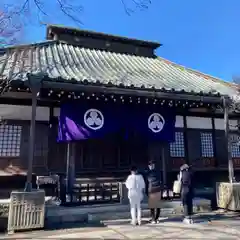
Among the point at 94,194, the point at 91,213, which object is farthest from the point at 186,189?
the point at 94,194

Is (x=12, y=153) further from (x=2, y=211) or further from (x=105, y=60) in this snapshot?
(x=105, y=60)

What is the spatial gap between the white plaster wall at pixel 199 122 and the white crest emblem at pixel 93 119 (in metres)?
5.33

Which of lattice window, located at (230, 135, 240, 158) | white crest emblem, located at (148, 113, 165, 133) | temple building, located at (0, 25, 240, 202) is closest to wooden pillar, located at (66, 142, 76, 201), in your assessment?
temple building, located at (0, 25, 240, 202)

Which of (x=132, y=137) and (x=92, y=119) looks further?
(x=132, y=137)

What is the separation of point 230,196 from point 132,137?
4761mm

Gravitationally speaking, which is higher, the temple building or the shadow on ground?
the temple building

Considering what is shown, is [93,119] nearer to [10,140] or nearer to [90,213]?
[90,213]

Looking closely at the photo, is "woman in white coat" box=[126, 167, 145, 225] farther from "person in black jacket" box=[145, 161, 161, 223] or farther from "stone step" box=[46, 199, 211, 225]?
"stone step" box=[46, 199, 211, 225]

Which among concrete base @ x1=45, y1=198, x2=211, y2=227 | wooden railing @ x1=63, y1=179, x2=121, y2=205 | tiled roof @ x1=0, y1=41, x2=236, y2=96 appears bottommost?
concrete base @ x1=45, y1=198, x2=211, y2=227

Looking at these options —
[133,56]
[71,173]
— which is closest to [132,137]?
[71,173]

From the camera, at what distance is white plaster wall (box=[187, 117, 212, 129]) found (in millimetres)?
13180

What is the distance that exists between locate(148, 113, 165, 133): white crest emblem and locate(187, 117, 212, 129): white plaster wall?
10.5 feet

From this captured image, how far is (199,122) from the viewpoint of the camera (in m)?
13.4

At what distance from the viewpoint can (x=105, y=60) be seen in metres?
13.7
